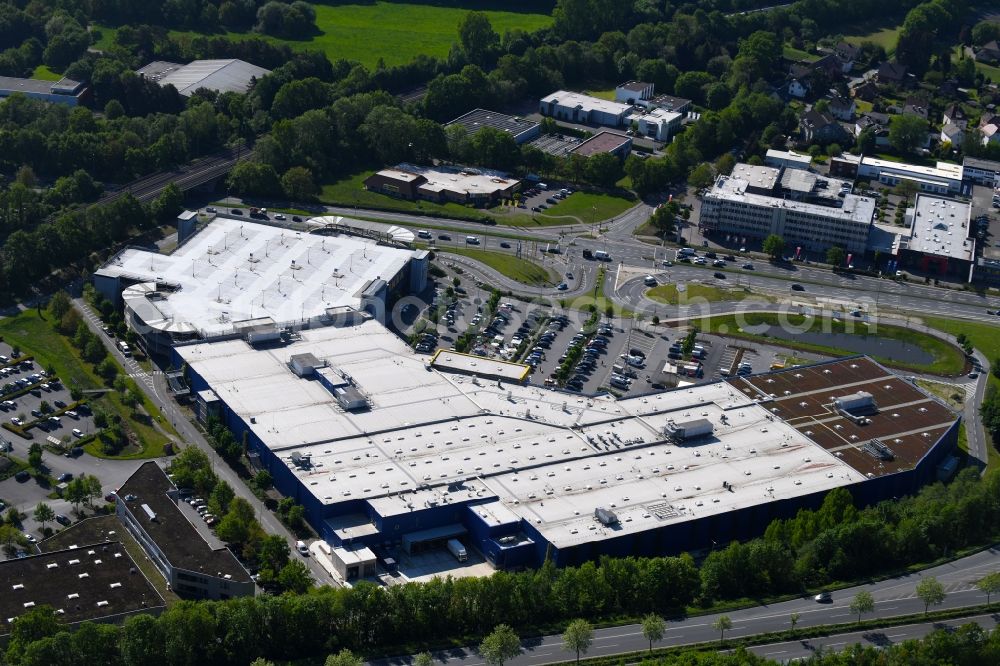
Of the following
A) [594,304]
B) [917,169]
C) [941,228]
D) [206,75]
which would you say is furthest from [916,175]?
[206,75]

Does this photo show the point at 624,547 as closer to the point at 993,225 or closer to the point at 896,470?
the point at 896,470

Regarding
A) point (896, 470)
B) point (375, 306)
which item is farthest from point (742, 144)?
point (896, 470)

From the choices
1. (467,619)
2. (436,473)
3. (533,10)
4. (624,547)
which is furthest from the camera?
(533,10)

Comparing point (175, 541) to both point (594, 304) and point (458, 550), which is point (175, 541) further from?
point (594, 304)

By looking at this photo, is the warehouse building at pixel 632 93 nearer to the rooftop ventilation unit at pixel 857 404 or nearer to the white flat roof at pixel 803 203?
the white flat roof at pixel 803 203

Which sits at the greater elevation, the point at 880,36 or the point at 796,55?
the point at 880,36

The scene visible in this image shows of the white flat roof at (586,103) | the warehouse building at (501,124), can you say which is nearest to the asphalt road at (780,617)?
the warehouse building at (501,124)
